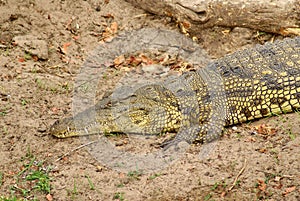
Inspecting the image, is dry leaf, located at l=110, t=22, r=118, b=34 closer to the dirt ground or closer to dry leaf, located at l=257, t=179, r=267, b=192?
the dirt ground

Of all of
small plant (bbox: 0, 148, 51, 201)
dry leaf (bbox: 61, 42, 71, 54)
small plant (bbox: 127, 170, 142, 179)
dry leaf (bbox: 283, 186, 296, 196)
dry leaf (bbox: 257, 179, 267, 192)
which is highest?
dry leaf (bbox: 283, 186, 296, 196)

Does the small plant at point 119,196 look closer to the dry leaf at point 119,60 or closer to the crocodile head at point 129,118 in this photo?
the crocodile head at point 129,118

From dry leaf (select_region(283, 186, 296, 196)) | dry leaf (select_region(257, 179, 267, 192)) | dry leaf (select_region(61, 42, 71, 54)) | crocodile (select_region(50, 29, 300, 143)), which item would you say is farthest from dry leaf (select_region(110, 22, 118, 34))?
dry leaf (select_region(283, 186, 296, 196))

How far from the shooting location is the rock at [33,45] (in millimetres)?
6926

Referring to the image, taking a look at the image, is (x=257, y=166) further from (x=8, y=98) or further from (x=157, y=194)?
(x=8, y=98)

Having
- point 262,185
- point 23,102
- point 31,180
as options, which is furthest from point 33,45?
point 262,185

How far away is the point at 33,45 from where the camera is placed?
6973 mm

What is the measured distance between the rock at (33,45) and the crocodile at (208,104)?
1537 millimetres

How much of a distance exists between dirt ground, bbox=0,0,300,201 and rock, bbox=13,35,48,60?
0.01 metres

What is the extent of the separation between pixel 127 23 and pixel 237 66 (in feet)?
8.38

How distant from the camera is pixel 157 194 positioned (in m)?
4.61

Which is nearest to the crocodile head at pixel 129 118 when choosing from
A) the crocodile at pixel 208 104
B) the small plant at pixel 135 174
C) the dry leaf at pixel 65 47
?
the crocodile at pixel 208 104

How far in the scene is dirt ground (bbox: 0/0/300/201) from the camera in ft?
15.2

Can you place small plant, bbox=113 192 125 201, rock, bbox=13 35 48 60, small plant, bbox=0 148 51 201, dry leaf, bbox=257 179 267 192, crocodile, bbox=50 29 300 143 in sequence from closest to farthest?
dry leaf, bbox=257 179 267 192, small plant, bbox=113 192 125 201, small plant, bbox=0 148 51 201, crocodile, bbox=50 29 300 143, rock, bbox=13 35 48 60
